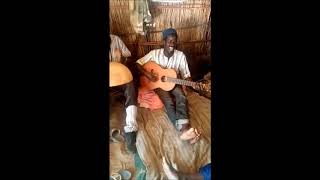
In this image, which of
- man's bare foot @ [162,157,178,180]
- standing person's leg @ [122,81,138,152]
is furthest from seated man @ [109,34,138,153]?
man's bare foot @ [162,157,178,180]

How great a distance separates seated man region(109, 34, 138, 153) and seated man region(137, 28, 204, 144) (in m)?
0.14

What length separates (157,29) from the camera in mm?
2861

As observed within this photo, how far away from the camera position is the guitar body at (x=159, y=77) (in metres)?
2.86

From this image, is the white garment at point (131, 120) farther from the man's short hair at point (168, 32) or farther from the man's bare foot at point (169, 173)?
the man's short hair at point (168, 32)

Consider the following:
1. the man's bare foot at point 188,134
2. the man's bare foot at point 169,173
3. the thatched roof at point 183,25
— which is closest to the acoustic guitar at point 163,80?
the thatched roof at point 183,25

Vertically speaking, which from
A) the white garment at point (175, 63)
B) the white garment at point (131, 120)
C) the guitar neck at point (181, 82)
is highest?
the white garment at point (175, 63)

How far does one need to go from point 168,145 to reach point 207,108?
368 millimetres

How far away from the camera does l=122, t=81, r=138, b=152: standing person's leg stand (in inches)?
109

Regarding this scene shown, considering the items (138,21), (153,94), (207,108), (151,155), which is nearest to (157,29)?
(138,21)

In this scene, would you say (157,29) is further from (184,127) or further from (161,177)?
(161,177)

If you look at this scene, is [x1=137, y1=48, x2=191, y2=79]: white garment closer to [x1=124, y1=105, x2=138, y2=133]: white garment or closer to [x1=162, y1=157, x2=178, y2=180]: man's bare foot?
[x1=124, y1=105, x2=138, y2=133]: white garment

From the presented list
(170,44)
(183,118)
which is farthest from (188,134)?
(170,44)

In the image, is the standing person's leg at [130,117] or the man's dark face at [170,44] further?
the man's dark face at [170,44]

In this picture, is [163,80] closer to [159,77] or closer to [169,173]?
[159,77]
